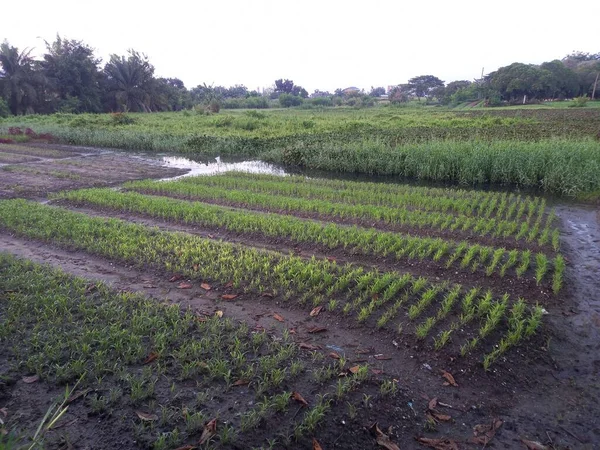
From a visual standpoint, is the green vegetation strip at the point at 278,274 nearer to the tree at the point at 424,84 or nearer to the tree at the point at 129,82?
the tree at the point at 129,82

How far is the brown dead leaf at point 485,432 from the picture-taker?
3.46 metres

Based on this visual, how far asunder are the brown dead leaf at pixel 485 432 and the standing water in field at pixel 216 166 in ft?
47.2

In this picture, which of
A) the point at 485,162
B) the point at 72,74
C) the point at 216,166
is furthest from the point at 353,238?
the point at 72,74

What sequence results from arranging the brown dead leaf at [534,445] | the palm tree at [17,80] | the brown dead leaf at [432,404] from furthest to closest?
1. the palm tree at [17,80]
2. the brown dead leaf at [432,404]
3. the brown dead leaf at [534,445]

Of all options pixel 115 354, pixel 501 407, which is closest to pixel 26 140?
pixel 115 354

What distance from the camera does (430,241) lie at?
7578 mm

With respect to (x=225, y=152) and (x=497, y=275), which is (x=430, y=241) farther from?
(x=225, y=152)

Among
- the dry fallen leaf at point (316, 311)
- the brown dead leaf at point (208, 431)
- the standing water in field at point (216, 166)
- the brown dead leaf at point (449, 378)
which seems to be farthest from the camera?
the standing water in field at point (216, 166)

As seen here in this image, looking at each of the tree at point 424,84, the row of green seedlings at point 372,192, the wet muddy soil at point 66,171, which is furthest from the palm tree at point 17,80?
the tree at point 424,84

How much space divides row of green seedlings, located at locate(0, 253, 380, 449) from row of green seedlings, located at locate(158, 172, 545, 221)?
6924 mm

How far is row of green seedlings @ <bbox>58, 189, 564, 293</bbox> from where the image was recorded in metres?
Result: 6.77

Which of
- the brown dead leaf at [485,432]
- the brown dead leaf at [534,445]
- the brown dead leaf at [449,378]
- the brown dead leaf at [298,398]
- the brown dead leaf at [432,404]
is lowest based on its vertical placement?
the brown dead leaf at [534,445]

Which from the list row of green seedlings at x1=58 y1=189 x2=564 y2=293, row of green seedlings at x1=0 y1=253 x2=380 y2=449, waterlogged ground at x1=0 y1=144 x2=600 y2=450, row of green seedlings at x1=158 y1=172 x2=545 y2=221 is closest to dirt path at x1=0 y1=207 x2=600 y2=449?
waterlogged ground at x1=0 y1=144 x2=600 y2=450

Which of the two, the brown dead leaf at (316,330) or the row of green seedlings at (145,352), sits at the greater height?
the row of green seedlings at (145,352)
